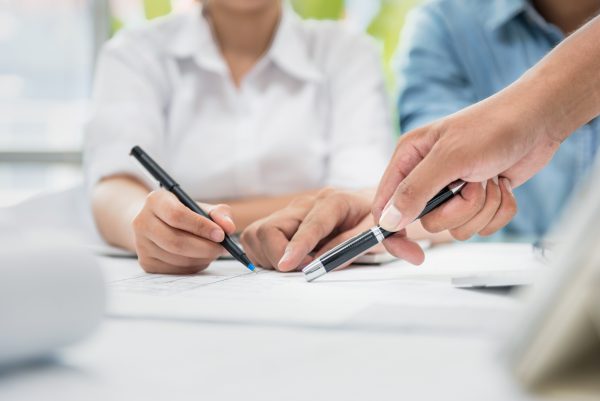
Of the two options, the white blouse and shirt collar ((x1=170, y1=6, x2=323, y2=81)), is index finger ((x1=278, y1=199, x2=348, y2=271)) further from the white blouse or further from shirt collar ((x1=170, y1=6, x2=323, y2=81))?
shirt collar ((x1=170, y1=6, x2=323, y2=81))

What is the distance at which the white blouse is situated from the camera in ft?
3.77

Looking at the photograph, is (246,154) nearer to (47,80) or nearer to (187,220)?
(187,220)

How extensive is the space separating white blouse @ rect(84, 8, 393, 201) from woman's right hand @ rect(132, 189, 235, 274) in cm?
41

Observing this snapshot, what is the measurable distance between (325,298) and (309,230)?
0.67ft

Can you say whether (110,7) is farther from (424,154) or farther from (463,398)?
(463,398)

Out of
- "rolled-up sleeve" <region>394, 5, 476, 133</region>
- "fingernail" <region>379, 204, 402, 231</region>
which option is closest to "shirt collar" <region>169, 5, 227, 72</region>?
"rolled-up sleeve" <region>394, 5, 476, 133</region>

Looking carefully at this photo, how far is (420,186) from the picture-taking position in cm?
59

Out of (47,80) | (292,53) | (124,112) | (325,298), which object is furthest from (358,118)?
(47,80)

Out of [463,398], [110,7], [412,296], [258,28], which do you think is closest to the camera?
[463,398]

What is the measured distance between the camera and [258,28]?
1.29m

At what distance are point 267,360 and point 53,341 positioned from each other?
104 mm

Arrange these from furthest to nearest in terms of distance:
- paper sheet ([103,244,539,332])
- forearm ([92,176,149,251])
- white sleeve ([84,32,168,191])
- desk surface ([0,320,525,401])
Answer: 1. white sleeve ([84,32,168,191])
2. forearm ([92,176,149,251])
3. paper sheet ([103,244,539,332])
4. desk surface ([0,320,525,401])

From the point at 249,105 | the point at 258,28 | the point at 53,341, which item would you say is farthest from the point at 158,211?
the point at 258,28

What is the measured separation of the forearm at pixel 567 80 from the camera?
64cm
